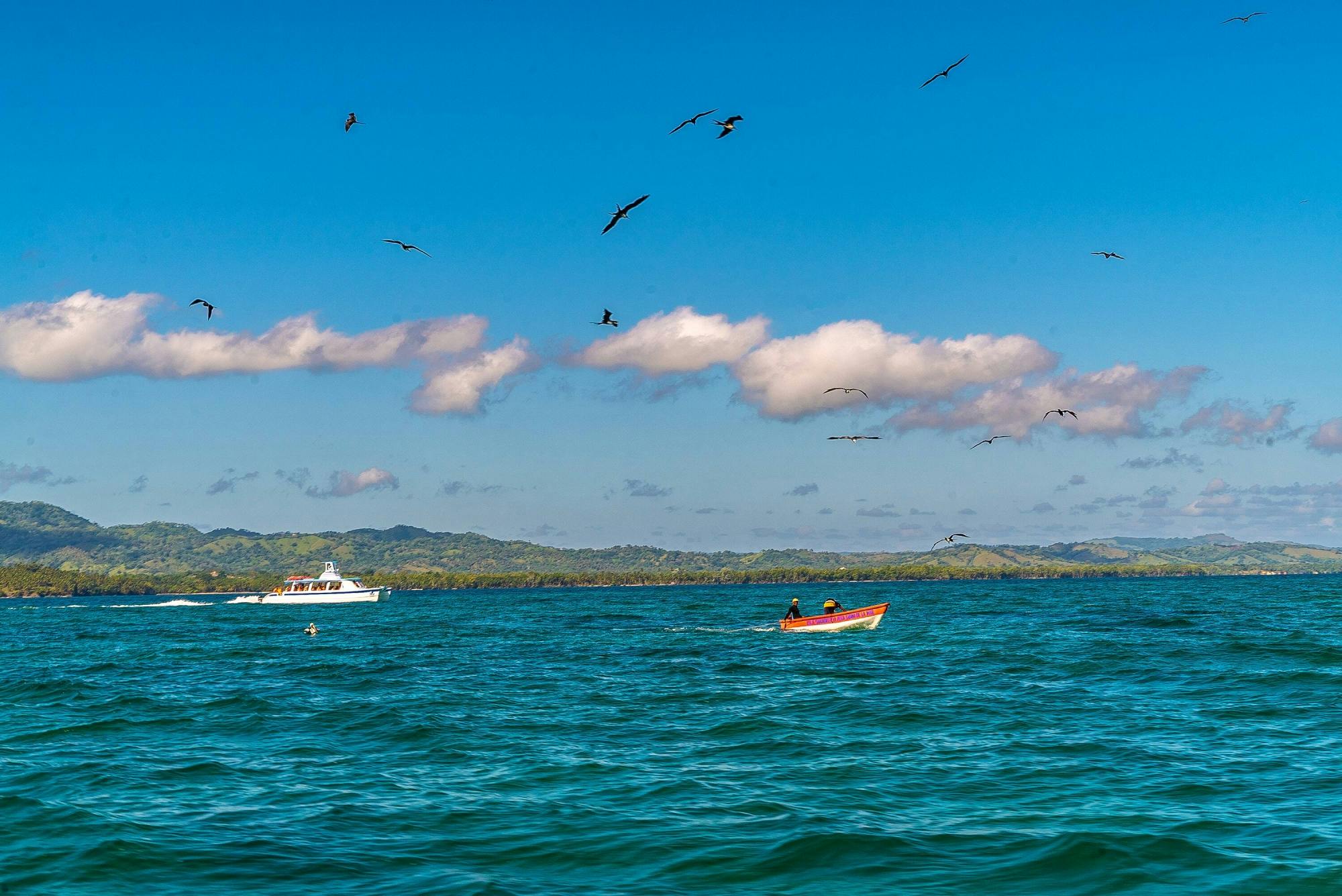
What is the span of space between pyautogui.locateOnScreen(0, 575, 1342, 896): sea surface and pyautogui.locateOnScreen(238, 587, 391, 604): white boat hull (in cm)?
12113

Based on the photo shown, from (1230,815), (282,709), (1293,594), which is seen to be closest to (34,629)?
(282,709)

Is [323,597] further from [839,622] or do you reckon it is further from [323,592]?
[839,622]

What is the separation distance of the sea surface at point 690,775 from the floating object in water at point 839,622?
1882 cm

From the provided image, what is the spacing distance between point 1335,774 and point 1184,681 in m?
20.7

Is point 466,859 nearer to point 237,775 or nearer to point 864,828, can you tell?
point 864,828

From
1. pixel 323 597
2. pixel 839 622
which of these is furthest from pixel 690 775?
pixel 323 597

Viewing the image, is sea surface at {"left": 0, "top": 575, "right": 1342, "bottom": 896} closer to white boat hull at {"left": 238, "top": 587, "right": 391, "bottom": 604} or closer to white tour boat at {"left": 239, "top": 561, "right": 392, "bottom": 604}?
white tour boat at {"left": 239, "top": 561, "right": 392, "bottom": 604}

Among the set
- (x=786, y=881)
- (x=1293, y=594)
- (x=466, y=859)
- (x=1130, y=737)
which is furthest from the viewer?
(x=1293, y=594)

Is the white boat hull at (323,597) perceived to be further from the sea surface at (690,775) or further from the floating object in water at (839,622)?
the sea surface at (690,775)

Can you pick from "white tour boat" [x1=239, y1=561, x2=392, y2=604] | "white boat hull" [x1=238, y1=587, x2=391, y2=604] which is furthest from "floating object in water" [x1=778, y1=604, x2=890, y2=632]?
"white boat hull" [x1=238, y1=587, x2=391, y2=604]

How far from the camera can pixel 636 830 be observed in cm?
2384

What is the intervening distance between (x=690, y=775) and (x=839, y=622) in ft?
181

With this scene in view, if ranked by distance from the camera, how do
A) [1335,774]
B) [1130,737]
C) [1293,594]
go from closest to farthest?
[1335,774], [1130,737], [1293,594]

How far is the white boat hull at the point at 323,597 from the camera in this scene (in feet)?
602
